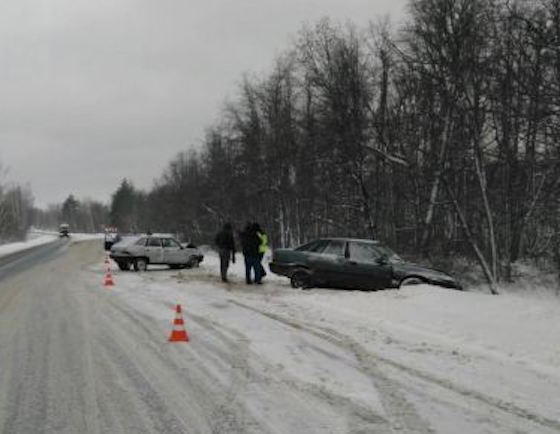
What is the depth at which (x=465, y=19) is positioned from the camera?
65.3 ft

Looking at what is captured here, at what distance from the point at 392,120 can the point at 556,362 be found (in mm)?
23153

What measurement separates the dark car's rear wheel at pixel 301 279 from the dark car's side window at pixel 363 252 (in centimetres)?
137

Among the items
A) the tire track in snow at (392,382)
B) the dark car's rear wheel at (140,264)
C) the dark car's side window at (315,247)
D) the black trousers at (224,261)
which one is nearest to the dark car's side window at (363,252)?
the dark car's side window at (315,247)

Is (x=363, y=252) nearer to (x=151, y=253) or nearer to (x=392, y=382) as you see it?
(x=392, y=382)

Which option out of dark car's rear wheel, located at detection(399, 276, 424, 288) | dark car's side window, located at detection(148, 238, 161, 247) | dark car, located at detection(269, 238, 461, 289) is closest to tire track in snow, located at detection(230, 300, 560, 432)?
dark car, located at detection(269, 238, 461, 289)

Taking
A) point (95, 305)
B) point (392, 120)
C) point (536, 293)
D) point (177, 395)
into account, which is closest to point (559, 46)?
point (536, 293)

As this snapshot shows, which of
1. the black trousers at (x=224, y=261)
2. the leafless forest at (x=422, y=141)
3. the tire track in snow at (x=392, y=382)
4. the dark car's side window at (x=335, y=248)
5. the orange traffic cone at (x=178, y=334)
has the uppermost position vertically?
the leafless forest at (x=422, y=141)

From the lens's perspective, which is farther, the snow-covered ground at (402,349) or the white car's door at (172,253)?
the white car's door at (172,253)

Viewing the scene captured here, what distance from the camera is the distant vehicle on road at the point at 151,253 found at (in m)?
26.3

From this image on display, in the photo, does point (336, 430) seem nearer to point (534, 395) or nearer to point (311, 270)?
point (534, 395)

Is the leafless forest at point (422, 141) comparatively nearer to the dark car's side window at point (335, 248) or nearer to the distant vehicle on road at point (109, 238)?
the dark car's side window at point (335, 248)

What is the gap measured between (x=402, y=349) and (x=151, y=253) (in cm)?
1859

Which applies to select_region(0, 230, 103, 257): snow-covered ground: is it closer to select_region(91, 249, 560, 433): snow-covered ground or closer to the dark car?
the dark car

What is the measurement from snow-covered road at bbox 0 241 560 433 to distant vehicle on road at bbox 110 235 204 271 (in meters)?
10.7
